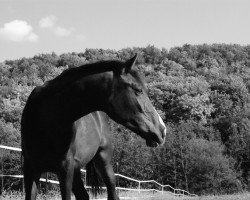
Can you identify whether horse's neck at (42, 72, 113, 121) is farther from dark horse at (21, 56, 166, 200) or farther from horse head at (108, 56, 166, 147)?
horse head at (108, 56, 166, 147)

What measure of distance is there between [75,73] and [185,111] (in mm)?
78191

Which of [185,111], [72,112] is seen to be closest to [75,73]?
[72,112]

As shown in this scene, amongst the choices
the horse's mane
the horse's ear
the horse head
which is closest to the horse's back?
the horse's mane

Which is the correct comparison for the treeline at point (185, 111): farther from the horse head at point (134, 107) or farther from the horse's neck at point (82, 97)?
the horse head at point (134, 107)

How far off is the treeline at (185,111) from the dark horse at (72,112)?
2496 cm

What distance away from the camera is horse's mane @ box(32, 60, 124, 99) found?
430 centimetres

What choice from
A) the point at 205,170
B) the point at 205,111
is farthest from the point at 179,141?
the point at 205,111

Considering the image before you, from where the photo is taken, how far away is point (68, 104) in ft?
14.4

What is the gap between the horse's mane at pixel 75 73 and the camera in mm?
4305

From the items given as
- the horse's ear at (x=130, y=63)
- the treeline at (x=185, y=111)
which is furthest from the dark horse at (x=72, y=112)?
the treeline at (x=185, y=111)

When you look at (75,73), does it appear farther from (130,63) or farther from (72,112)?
(130,63)

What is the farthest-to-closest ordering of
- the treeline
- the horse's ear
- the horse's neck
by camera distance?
the treeline, the horse's neck, the horse's ear

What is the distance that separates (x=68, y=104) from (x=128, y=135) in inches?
2369

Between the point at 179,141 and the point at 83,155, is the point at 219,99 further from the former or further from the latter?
the point at 83,155
